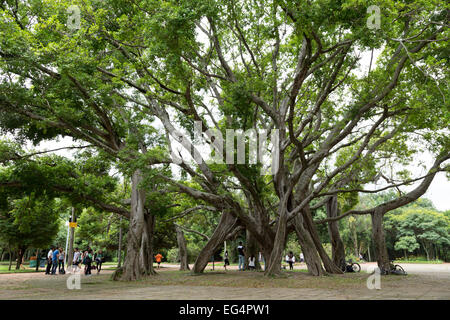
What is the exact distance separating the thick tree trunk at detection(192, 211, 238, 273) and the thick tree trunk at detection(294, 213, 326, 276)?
2837 mm

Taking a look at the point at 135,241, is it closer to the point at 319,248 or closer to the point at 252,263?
the point at 319,248

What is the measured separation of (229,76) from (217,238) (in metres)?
7.27

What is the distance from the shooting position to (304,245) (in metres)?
12.8

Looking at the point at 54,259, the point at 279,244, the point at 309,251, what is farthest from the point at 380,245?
the point at 54,259

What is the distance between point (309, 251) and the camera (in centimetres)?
1269

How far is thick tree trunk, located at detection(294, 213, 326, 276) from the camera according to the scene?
12.4 m

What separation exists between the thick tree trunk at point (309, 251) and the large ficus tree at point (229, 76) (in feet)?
0.19

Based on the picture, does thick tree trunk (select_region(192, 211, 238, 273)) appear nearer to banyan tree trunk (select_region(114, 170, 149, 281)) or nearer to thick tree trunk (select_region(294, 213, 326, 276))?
thick tree trunk (select_region(294, 213, 326, 276))

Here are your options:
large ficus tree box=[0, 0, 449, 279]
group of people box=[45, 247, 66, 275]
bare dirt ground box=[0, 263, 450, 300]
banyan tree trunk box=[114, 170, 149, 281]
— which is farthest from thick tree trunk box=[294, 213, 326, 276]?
group of people box=[45, 247, 66, 275]

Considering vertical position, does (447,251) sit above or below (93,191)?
below

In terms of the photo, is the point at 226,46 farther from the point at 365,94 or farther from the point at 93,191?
the point at 93,191

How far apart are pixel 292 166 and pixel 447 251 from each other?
118 feet

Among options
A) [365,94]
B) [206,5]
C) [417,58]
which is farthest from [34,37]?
[417,58]

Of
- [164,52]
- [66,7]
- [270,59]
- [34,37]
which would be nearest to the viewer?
[164,52]
